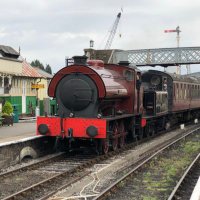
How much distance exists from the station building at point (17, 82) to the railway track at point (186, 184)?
17.8 metres

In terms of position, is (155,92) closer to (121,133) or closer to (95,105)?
(121,133)

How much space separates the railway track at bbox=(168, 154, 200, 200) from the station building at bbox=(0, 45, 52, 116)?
17.8 meters

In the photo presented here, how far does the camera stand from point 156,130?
2202cm

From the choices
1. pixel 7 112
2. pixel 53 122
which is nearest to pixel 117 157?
pixel 53 122

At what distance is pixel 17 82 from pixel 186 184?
27.0 meters


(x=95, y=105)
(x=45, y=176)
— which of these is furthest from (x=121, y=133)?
(x=45, y=176)

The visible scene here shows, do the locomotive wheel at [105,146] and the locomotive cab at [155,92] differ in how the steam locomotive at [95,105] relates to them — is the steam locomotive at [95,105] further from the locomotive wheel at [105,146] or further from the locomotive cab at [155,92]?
the locomotive cab at [155,92]

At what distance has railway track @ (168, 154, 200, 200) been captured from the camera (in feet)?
28.7

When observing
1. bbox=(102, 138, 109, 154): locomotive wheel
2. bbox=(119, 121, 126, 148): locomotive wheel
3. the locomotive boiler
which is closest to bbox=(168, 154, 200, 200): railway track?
the locomotive boiler

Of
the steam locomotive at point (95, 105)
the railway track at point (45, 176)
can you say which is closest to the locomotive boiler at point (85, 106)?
the steam locomotive at point (95, 105)

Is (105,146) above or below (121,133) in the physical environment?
below

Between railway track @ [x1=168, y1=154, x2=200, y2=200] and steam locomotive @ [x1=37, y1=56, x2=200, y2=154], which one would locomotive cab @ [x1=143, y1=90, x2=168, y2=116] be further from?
railway track @ [x1=168, y1=154, x2=200, y2=200]

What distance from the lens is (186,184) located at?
9.91 meters

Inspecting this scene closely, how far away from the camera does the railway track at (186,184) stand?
8750 millimetres
